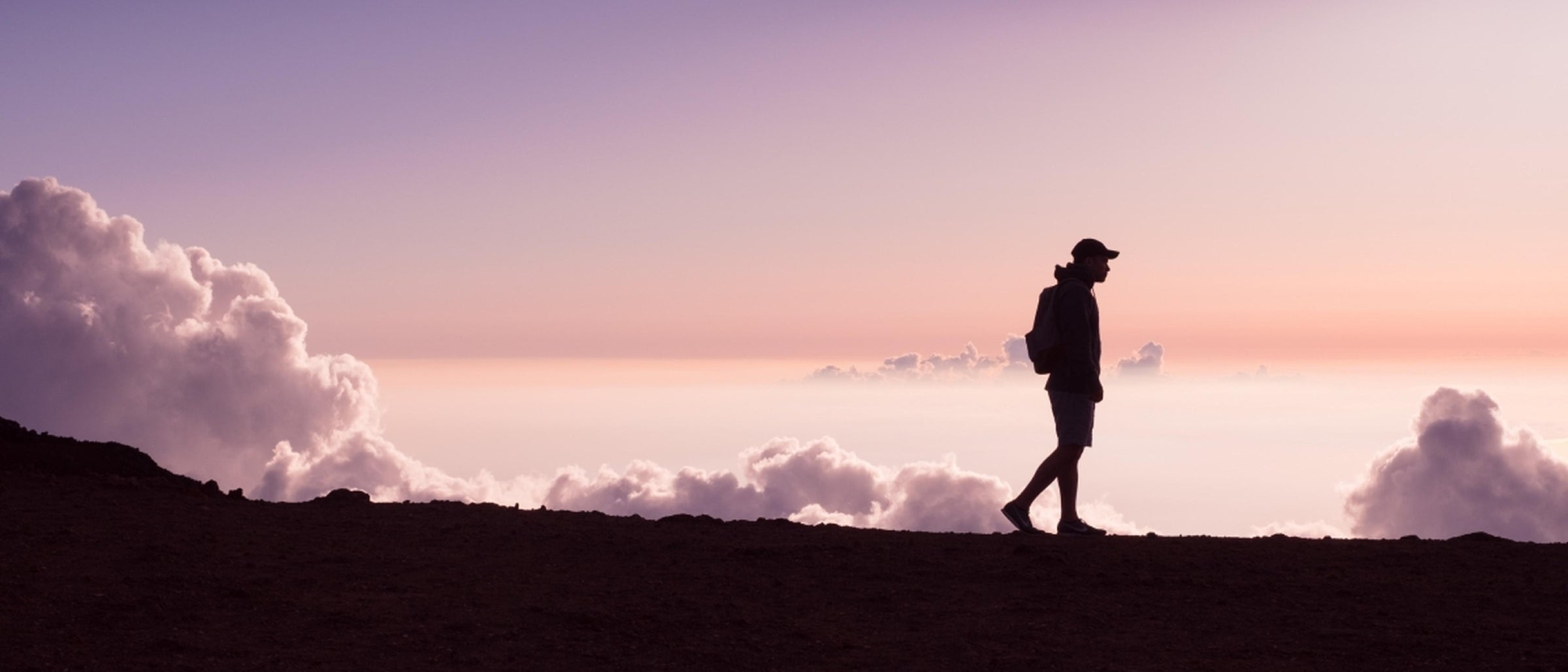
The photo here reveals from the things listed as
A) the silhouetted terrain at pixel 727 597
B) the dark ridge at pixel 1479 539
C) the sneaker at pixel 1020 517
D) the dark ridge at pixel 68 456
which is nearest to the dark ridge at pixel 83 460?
the dark ridge at pixel 68 456

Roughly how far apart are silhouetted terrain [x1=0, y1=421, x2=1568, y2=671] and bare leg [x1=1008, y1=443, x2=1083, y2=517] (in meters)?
0.82

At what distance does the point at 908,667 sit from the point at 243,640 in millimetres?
3669

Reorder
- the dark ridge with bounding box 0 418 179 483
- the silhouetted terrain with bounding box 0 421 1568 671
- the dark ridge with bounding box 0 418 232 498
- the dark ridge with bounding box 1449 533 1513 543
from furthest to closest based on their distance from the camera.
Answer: the dark ridge with bounding box 0 418 179 483
the dark ridge with bounding box 0 418 232 498
the dark ridge with bounding box 1449 533 1513 543
the silhouetted terrain with bounding box 0 421 1568 671

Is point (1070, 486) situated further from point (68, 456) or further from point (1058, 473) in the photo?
point (68, 456)

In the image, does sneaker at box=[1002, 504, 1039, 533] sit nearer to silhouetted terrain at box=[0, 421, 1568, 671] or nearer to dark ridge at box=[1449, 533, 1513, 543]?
silhouetted terrain at box=[0, 421, 1568, 671]

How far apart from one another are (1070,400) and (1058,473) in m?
0.61

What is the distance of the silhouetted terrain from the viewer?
707 centimetres

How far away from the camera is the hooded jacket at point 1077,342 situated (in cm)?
1082

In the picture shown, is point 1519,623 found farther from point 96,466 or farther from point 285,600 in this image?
point 96,466

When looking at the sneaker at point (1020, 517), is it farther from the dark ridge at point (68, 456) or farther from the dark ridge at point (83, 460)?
the dark ridge at point (68, 456)

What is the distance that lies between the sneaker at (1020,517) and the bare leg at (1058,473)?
4cm

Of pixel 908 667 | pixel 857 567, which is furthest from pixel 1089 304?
pixel 908 667

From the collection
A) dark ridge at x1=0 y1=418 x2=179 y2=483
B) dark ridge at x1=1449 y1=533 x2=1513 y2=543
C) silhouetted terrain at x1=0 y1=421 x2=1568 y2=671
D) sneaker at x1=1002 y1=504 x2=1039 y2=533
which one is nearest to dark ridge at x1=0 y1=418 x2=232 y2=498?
dark ridge at x1=0 y1=418 x2=179 y2=483

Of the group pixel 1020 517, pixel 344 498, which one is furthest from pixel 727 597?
pixel 344 498
